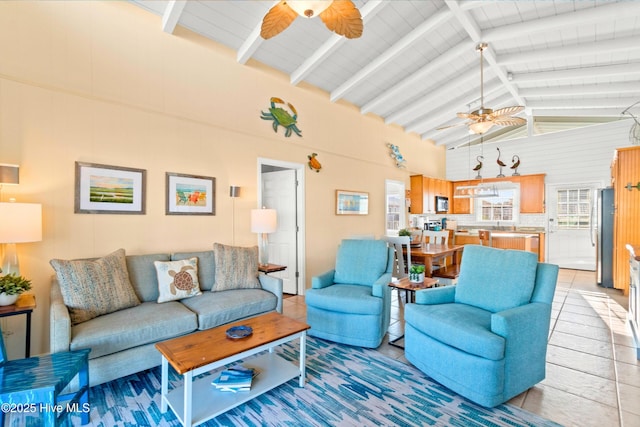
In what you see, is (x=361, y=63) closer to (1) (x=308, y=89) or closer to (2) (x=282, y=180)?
(1) (x=308, y=89)

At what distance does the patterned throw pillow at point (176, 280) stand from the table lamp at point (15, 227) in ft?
3.18

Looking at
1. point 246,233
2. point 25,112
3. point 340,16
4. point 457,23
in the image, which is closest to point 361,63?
point 457,23

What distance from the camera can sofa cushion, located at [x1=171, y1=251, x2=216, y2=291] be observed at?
3254 mm

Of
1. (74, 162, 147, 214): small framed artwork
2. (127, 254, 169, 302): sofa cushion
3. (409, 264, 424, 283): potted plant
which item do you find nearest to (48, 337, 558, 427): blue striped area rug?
(127, 254, 169, 302): sofa cushion

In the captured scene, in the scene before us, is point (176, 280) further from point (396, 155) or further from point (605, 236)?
point (605, 236)

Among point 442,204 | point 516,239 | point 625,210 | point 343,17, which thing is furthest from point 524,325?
point 442,204

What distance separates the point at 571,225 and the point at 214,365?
27.3ft

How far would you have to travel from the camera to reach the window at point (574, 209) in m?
6.82

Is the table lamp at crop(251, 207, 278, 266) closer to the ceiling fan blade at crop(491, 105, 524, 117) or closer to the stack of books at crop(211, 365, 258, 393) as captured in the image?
the stack of books at crop(211, 365, 258, 393)

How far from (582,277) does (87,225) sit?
836cm

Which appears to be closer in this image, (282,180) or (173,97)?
(173,97)

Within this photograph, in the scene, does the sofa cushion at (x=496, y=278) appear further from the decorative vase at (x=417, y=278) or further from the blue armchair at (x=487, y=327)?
the decorative vase at (x=417, y=278)

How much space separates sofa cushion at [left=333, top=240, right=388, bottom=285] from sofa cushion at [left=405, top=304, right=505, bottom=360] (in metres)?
0.83

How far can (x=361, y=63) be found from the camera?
184 inches
